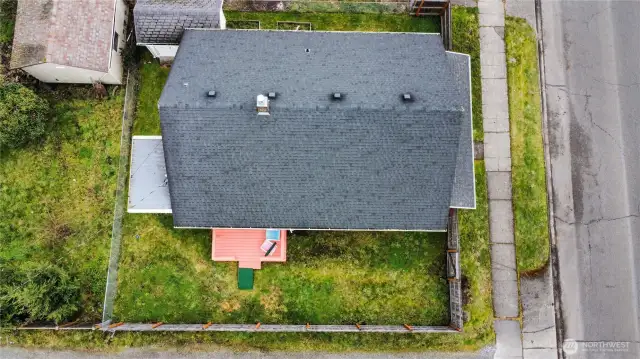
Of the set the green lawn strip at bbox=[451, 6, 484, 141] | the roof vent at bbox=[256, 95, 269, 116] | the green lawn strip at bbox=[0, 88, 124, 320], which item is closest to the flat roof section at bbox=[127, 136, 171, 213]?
the green lawn strip at bbox=[0, 88, 124, 320]

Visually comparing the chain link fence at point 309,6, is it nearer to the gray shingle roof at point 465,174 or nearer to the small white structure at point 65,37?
the small white structure at point 65,37

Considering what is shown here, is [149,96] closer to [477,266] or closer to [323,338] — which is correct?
[323,338]

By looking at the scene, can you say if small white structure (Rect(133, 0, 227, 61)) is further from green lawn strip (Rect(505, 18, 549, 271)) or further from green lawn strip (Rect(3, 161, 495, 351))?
green lawn strip (Rect(505, 18, 549, 271))

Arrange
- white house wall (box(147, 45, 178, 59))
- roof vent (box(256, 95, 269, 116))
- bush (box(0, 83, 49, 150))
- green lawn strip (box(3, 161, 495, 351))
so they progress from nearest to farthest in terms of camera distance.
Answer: roof vent (box(256, 95, 269, 116)) → bush (box(0, 83, 49, 150)) → white house wall (box(147, 45, 178, 59)) → green lawn strip (box(3, 161, 495, 351))

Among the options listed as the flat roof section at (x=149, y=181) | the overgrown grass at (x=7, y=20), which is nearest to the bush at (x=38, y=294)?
the flat roof section at (x=149, y=181)

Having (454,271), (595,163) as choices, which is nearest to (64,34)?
(454,271)

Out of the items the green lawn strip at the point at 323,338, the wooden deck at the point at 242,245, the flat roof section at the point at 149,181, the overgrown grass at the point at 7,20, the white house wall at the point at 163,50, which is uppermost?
the overgrown grass at the point at 7,20
